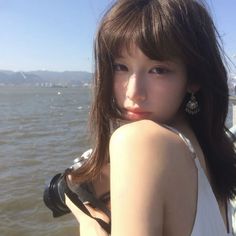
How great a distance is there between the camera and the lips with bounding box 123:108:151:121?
1387 mm

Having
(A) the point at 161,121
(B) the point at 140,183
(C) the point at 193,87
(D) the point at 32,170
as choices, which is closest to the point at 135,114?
(A) the point at 161,121

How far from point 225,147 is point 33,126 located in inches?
707

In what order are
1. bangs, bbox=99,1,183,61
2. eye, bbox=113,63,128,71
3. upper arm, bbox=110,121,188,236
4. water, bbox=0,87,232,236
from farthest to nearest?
water, bbox=0,87,232,236 → eye, bbox=113,63,128,71 → bangs, bbox=99,1,183,61 → upper arm, bbox=110,121,188,236

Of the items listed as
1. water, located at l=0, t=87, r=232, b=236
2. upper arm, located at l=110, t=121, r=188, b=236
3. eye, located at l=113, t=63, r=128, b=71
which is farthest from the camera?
water, located at l=0, t=87, r=232, b=236

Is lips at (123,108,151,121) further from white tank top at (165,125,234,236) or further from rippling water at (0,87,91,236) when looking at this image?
rippling water at (0,87,91,236)

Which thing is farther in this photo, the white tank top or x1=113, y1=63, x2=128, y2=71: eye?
x1=113, y1=63, x2=128, y2=71: eye

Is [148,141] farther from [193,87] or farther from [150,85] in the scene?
[193,87]

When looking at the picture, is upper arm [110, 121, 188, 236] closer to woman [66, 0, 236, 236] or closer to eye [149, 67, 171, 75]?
woman [66, 0, 236, 236]

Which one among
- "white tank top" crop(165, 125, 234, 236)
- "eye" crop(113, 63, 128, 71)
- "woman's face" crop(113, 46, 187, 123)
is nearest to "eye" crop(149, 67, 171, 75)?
"woman's face" crop(113, 46, 187, 123)

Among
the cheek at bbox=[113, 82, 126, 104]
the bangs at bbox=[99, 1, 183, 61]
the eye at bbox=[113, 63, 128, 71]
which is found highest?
the bangs at bbox=[99, 1, 183, 61]

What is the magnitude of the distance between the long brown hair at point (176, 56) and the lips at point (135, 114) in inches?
2.5

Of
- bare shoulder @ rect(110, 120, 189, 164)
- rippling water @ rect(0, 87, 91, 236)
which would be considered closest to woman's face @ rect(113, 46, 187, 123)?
bare shoulder @ rect(110, 120, 189, 164)

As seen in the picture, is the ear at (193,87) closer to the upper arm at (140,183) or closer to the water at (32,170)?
the upper arm at (140,183)

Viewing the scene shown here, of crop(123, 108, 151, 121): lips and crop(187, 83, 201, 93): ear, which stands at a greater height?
crop(187, 83, 201, 93): ear
